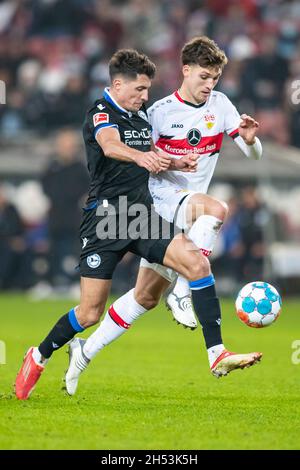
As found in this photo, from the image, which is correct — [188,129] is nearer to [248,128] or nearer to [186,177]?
[186,177]

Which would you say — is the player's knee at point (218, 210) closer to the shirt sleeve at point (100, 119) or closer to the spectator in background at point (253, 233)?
the shirt sleeve at point (100, 119)

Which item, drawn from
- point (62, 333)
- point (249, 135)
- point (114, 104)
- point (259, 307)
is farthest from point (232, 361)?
point (114, 104)

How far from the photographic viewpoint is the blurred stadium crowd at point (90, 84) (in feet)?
56.0

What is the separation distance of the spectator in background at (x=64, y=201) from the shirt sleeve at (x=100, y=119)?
9.54 m

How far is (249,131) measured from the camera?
24.8 feet

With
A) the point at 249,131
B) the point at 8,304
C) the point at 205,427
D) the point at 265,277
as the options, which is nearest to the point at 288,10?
the point at 265,277

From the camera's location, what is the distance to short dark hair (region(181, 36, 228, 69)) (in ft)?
25.3

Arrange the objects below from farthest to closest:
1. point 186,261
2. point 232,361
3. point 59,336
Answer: point 59,336
point 186,261
point 232,361

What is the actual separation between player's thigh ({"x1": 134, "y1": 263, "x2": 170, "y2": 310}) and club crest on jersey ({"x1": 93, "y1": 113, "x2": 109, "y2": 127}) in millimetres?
1194

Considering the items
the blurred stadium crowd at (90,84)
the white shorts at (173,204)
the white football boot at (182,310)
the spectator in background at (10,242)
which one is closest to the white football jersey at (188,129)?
the white shorts at (173,204)

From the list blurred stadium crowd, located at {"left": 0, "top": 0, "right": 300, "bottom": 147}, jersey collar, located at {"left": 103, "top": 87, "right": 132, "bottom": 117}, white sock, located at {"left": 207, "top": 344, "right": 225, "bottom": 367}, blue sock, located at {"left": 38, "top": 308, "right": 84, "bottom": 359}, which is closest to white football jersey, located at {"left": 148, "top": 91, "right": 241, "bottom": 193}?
jersey collar, located at {"left": 103, "top": 87, "right": 132, "bottom": 117}

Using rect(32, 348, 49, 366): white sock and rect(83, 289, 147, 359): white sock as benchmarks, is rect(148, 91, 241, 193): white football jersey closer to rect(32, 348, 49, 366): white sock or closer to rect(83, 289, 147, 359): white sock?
rect(83, 289, 147, 359): white sock

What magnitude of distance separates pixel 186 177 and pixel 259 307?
48.8 inches

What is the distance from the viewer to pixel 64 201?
1728cm
